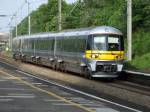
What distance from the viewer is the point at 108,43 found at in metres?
33.7

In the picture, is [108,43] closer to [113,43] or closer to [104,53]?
[113,43]

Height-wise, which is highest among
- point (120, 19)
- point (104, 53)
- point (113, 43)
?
point (120, 19)

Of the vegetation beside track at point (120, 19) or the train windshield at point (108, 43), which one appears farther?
the vegetation beside track at point (120, 19)

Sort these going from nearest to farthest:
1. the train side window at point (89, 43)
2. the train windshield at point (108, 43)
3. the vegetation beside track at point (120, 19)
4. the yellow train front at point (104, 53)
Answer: the yellow train front at point (104, 53) → the train windshield at point (108, 43) → the train side window at point (89, 43) → the vegetation beside track at point (120, 19)

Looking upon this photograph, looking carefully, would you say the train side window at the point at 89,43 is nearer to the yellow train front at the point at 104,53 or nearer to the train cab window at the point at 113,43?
the yellow train front at the point at 104,53

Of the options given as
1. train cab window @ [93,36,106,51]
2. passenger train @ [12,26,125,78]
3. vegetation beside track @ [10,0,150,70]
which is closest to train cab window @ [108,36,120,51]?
passenger train @ [12,26,125,78]

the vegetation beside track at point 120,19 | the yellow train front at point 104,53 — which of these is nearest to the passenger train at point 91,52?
the yellow train front at point 104,53

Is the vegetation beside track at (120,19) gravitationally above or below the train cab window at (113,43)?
above

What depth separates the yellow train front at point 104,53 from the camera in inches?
1303

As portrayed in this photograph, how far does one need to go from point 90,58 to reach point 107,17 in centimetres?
2687

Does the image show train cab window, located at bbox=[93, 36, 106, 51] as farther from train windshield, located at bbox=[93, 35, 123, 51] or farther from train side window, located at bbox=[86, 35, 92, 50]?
train side window, located at bbox=[86, 35, 92, 50]

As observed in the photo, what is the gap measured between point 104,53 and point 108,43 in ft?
2.18

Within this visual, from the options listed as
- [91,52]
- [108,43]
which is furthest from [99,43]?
[91,52]

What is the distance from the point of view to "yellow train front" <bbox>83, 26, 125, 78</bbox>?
109ft
